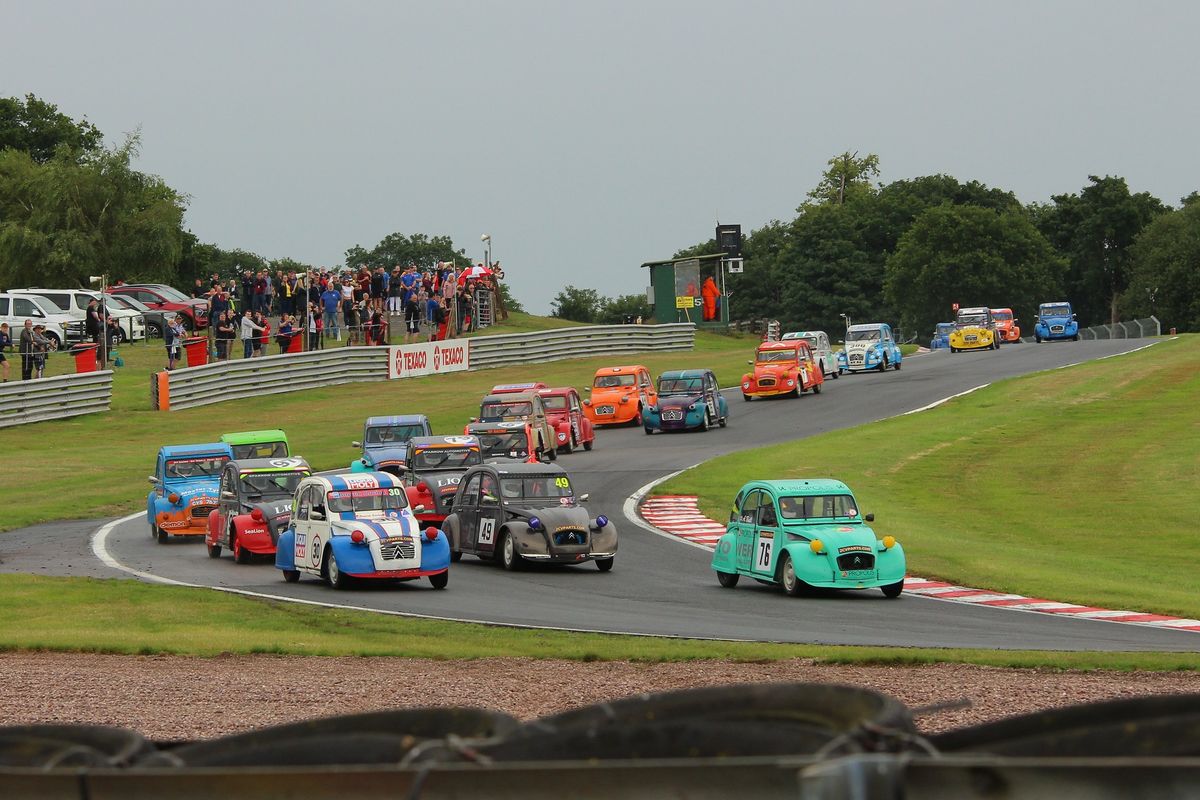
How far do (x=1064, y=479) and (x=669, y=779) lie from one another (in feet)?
108

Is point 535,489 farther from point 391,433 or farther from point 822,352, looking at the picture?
point 822,352

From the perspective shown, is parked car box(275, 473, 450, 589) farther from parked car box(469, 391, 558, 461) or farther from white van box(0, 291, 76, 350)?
white van box(0, 291, 76, 350)

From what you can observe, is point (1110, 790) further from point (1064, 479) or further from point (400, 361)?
point (400, 361)

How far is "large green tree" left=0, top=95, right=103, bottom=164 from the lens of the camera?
3890 inches

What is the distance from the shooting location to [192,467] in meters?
29.2

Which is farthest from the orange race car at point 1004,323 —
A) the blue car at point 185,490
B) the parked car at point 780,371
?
A: the blue car at point 185,490

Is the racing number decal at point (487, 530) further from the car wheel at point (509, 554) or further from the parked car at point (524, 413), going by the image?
the parked car at point (524, 413)

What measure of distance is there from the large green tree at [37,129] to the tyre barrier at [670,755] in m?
101

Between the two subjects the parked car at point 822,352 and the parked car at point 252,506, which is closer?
the parked car at point 252,506

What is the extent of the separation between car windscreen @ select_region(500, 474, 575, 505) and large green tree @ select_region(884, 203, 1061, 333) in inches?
3954

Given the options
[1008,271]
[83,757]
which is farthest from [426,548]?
[1008,271]

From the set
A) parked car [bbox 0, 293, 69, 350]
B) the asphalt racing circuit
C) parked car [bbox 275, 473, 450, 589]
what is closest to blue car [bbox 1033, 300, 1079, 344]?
the asphalt racing circuit

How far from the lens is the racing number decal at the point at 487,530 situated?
79.4ft

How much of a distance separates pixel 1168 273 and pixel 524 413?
94330 millimetres
